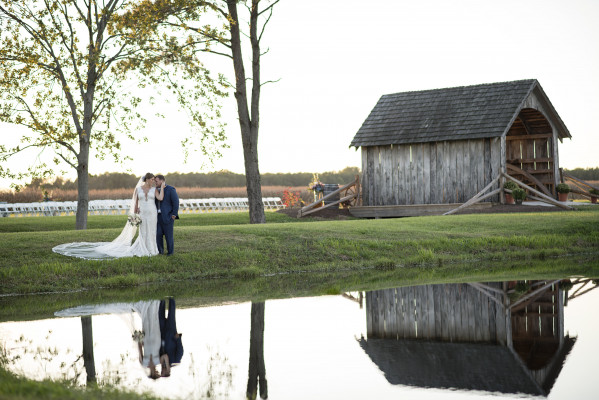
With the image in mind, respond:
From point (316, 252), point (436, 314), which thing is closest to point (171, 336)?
point (436, 314)

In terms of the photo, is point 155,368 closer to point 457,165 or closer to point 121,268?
point 121,268

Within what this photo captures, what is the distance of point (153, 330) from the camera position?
1004cm

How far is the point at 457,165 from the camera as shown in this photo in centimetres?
3253

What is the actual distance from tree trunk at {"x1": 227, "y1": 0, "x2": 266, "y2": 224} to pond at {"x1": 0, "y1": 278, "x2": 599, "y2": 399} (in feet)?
51.7

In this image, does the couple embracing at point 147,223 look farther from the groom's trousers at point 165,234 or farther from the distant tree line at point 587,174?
the distant tree line at point 587,174

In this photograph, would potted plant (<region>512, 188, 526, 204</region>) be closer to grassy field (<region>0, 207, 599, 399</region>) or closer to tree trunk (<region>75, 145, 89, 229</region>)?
grassy field (<region>0, 207, 599, 399</region>)

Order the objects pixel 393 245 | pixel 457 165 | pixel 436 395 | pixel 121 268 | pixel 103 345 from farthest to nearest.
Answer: pixel 457 165 → pixel 393 245 → pixel 121 268 → pixel 103 345 → pixel 436 395

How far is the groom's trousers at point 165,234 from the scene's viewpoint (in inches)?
669

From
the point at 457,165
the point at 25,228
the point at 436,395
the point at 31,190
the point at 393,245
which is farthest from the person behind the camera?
the point at 31,190

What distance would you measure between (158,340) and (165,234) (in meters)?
7.93

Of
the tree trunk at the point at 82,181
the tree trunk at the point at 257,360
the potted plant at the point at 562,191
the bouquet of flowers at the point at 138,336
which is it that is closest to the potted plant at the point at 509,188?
the potted plant at the point at 562,191

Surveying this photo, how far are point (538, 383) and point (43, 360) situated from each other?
5337 mm

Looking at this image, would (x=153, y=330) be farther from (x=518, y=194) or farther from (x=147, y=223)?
(x=518, y=194)

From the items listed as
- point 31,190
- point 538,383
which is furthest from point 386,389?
point 31,190
